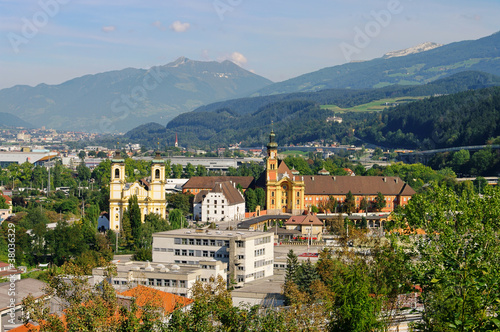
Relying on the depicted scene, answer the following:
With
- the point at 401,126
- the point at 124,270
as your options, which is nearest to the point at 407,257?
the point at 124,270

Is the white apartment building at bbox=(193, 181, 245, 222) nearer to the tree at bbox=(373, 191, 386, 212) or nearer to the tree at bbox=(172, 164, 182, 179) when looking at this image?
the tree at bbox=(373, 191, 386, 212)

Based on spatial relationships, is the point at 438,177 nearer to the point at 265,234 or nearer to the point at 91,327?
the point at 265,234

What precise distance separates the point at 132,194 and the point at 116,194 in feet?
4.07

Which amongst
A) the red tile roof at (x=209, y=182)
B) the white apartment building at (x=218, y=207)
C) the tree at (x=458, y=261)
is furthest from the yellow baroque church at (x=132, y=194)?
the tree at (x=458, y=261)

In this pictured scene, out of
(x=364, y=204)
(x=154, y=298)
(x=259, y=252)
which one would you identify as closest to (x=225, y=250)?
(x=259, y=252)

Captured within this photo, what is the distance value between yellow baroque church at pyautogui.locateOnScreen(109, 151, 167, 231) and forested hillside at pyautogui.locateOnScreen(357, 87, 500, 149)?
73387 millimetres

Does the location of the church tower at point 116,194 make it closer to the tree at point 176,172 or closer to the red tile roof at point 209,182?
the red tile roof at point 209,182

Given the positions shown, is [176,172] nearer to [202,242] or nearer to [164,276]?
[202,242]

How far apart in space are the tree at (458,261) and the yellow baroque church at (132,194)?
121 ft

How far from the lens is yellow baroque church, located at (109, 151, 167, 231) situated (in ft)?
197

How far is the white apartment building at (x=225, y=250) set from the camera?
38.8 metres

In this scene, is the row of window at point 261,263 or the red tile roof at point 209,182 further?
the red tile roof at point 209,182

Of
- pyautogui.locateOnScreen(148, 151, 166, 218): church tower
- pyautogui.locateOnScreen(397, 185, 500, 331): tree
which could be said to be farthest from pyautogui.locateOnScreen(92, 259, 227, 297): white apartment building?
pyautogui.locateOnScreen(148, 151, 166, 218): church tower

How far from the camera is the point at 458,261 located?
67.9ft
